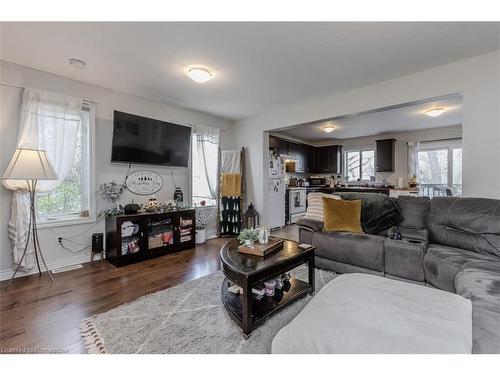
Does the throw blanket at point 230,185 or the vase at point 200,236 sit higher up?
the throw blanket at point 230,185

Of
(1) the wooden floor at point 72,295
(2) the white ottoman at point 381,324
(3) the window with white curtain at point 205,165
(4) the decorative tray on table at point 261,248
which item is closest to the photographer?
(2) the white ottoman at point 381,324

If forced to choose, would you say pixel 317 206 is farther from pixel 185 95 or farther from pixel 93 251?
pixel 93 251

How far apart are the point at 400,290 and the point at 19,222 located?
12.1 feet

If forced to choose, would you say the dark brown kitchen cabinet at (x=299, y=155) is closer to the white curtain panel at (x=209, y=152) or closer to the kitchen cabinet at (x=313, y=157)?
the kitchen cabinet at (x=313, y=157)

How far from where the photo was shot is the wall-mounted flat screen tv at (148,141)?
130 inches

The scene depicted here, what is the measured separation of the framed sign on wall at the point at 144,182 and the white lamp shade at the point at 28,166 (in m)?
1.11

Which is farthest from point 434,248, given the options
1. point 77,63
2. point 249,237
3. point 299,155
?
point 299,155

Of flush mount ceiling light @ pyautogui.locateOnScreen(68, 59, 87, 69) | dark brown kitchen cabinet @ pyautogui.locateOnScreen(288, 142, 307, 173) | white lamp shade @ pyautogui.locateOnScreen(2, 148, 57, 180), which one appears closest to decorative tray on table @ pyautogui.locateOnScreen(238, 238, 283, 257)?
white lamp shade @ pyautogui.locateOnScreen(2, 148, 57, 180)

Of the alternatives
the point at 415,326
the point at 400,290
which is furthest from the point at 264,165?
the point at 415,326

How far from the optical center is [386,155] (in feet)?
19.9

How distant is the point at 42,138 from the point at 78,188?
73cm

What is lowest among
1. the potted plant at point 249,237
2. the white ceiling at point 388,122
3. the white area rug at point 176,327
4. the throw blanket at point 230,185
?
the white area rug at point 176,327

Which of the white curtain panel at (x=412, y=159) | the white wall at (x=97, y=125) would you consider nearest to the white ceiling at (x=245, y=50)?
the white wall at (x=97, y=125)

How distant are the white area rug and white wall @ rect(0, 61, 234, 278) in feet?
5.44
